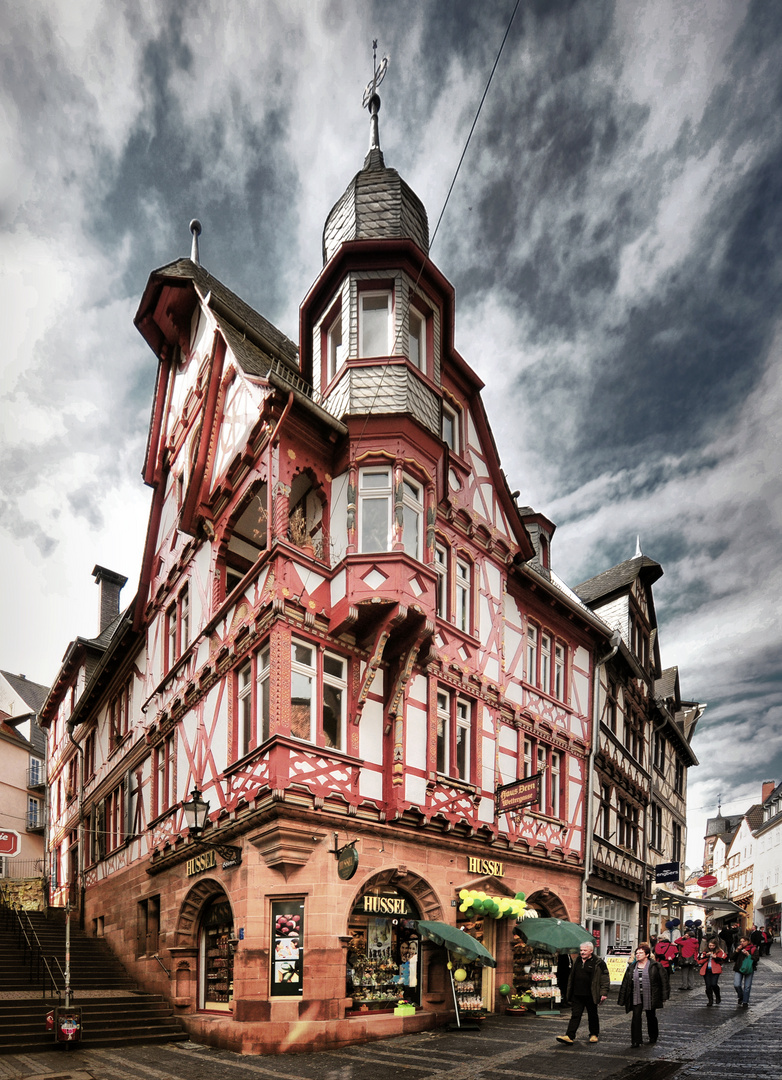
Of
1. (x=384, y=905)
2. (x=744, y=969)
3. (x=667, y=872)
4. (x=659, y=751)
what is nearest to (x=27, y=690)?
(x=659, y=751)

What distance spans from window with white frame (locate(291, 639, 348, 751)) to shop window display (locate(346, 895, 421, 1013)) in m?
2.94

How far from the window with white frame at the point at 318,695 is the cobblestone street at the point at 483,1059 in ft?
14.9

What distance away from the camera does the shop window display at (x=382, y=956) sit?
14.4 meters

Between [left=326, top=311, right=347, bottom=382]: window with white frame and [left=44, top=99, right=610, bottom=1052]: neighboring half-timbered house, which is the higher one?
[left=326, top=311, right=347, bottom=382]: window with white frame

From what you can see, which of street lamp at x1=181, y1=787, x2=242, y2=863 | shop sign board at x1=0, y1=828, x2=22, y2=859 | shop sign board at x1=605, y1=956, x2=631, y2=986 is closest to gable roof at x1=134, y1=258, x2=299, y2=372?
street lamp at x1=181, y1=787, x2=242, y2=863

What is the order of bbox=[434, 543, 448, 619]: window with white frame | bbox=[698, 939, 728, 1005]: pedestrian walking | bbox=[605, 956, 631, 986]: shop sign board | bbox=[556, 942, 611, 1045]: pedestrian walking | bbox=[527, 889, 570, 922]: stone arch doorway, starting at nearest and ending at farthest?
bbox=[556, 942, 611, 1045]: pedestrian walking < bbox=[434, 543, 448, 619]: window with white frame < bbox=[698, 939, 728, 1005]: pedestrian walking < bbox=[527, 889, 570, 922]: stone arch doorway < bbox=[605, 956, 631, 986]: shop sign board

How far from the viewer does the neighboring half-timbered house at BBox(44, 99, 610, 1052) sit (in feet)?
45.5

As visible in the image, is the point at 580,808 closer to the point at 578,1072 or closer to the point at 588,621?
the point at 588,621

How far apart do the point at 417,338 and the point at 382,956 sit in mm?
11460

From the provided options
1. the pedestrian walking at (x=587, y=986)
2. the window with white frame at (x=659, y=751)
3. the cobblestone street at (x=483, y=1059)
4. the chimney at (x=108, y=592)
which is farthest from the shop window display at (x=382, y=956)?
the chimney at (x=108, y=592)

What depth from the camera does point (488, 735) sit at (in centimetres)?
1905

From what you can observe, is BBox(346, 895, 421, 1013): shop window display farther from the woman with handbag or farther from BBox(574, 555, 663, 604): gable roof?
BBox(574, 555, 663, 604): gable roof

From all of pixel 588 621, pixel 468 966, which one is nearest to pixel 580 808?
pixel 588 621

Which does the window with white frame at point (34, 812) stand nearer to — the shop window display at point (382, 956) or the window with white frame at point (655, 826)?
the window with white frame at point (655, 826)
